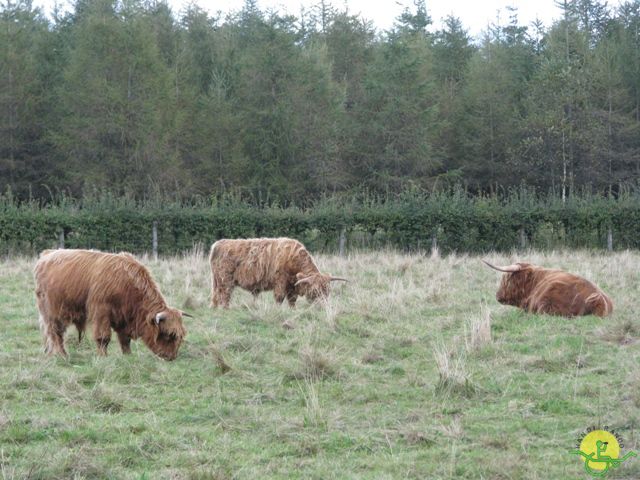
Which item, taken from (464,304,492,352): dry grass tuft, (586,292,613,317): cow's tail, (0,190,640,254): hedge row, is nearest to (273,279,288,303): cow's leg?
(464,304,492,352): dry grass tuft

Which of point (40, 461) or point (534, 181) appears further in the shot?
point (534, 181)

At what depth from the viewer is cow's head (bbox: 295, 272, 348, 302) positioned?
1155 cm

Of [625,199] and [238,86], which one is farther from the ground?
[238,86]

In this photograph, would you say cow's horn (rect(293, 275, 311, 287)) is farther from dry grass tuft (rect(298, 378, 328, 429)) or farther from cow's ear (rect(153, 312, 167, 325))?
dry grass tuft (rect(298, 378, 328, 429))

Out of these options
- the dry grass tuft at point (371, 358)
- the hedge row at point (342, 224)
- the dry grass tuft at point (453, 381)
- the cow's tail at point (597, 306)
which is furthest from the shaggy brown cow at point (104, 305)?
the hedge row at point (342, 224)

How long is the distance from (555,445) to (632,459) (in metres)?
0.61

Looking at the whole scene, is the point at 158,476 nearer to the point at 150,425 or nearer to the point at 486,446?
the point at 150,425

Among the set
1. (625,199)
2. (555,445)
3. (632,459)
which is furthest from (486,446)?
(625,199)

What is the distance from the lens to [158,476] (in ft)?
15.8

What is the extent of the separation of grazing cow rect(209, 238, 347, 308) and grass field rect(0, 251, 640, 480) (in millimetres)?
1034

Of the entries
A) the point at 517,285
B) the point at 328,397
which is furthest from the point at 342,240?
the point at 328,397

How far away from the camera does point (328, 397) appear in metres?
6.65

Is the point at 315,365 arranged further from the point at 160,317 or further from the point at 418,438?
the point at 418,438

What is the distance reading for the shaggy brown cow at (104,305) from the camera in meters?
8.07
